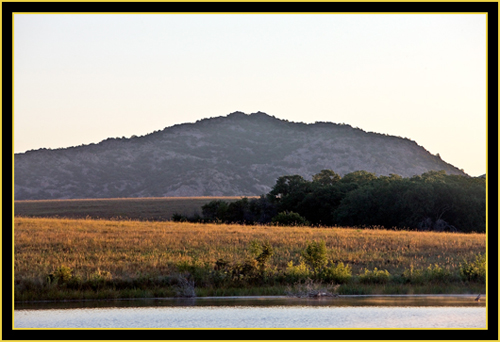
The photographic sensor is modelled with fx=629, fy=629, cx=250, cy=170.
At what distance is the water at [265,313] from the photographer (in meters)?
12.5

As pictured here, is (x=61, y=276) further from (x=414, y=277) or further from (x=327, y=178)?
(x=327, y=178)

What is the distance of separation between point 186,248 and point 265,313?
1389 cm

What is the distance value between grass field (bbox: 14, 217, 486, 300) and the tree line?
39.7 feet

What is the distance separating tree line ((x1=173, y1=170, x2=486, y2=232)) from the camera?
155 feet

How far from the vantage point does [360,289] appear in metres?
18.1

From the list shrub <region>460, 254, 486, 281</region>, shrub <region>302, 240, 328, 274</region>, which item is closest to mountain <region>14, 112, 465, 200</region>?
shrub <region>302, 240, 328, 274</region>

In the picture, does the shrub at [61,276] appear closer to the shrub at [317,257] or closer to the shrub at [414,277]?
the shrub at [317,257]

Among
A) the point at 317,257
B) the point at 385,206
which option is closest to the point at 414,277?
the point at 317,257

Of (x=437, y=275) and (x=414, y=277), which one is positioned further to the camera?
(x=437, y=275)

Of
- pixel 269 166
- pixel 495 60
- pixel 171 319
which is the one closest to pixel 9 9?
pixel 171 319

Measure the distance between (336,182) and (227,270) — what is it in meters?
41.5

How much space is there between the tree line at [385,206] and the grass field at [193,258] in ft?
39.7

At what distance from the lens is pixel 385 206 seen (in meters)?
48.6

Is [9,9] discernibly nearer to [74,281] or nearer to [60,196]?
[74,281]
